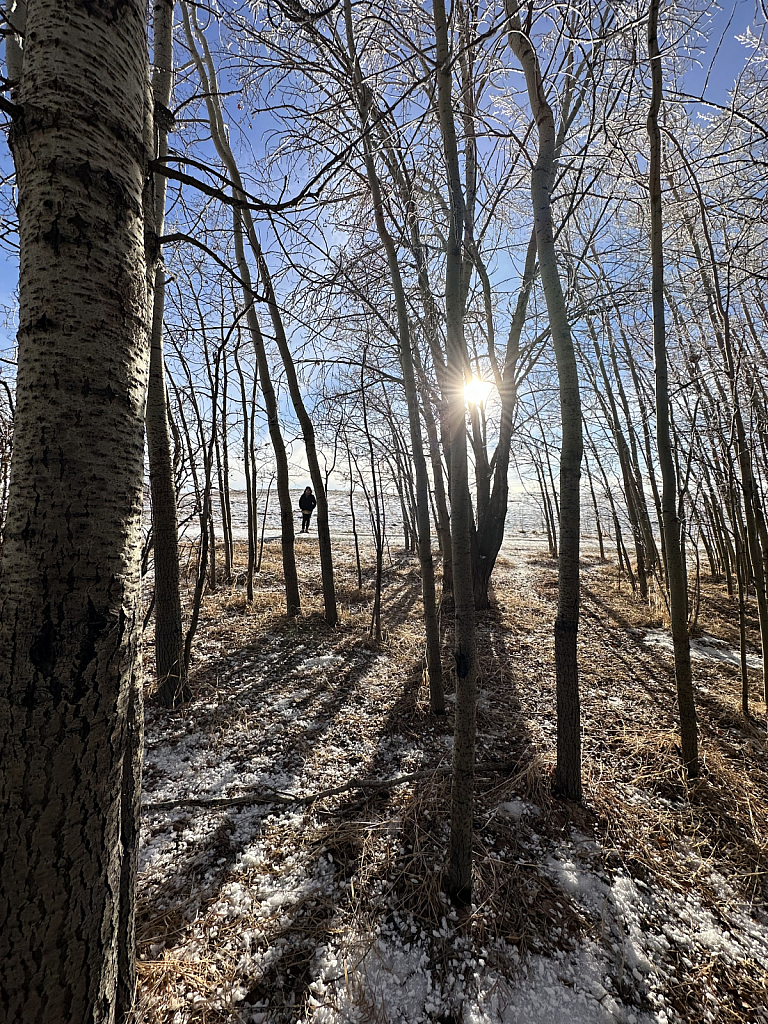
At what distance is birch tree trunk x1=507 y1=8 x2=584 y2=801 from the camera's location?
2352 mm

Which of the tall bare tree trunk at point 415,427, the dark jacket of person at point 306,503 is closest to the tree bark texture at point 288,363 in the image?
the tall bare tree trunk at point 415,427

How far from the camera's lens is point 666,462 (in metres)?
2.58

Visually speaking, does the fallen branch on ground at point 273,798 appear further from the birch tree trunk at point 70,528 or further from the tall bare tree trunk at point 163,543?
the birch tree trunk at point 70,528

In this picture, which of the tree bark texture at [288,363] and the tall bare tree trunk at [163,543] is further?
the tree bark texture at [288,363]

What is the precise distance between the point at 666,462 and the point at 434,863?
2791 mm

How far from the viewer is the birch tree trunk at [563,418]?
235cm

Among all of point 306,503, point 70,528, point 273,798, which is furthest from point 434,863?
point 306,503

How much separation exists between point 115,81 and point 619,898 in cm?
369

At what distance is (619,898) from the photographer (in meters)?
1.92

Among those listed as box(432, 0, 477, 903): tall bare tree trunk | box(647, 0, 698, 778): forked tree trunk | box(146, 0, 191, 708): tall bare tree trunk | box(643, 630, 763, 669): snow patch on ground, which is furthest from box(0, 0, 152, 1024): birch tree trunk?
box(643, 630, 763, 669): snow patch on ground

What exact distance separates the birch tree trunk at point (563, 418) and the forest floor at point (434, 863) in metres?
0.62

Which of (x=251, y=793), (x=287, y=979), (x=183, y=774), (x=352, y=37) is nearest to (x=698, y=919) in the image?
(x=287, y=979)

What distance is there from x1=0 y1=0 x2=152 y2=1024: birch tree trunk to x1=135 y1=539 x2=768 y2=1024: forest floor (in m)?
1.00

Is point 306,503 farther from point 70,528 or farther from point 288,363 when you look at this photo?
point 70,528
